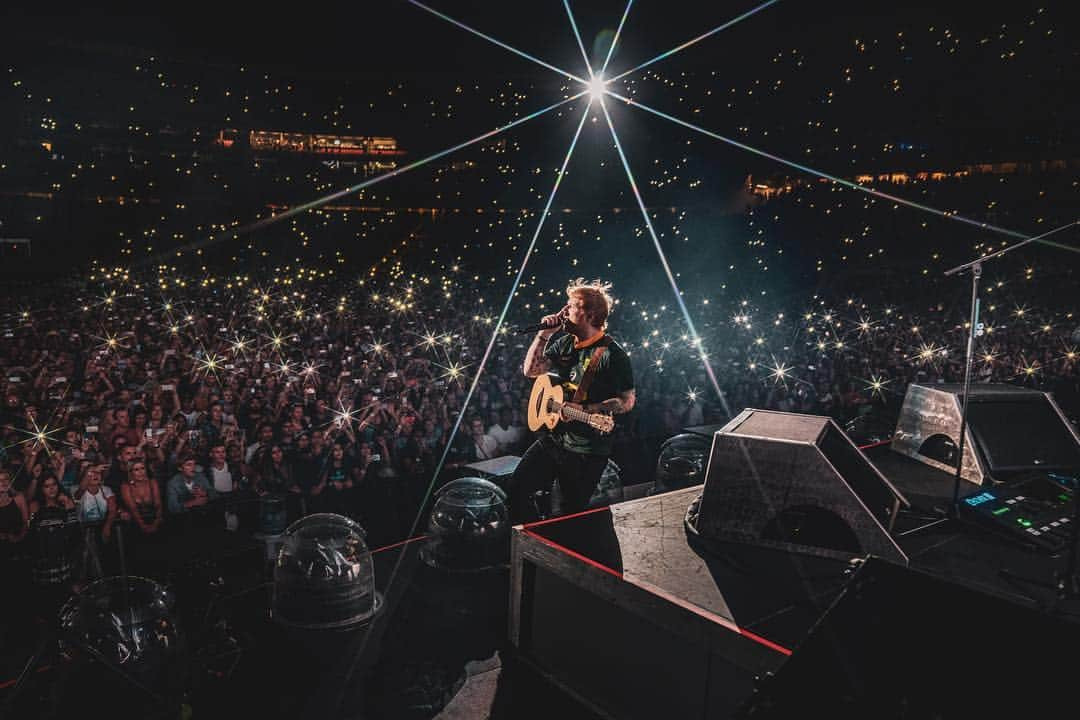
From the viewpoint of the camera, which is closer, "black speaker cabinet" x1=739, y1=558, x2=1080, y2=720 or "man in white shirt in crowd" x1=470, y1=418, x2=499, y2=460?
"black speaker cabinet" x1=739, y1=558, x2=1080, y2=720

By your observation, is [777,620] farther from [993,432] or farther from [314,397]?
[314,397]

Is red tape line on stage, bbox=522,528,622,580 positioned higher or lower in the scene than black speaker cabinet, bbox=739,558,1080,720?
lower

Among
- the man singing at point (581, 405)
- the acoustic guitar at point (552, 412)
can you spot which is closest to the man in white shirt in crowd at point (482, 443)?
the acoustic guitar at point (552, 412)

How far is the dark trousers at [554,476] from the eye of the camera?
3557mm

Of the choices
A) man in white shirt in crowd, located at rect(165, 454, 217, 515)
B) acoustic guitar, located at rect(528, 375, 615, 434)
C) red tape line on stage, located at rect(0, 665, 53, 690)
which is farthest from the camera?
man in white shirt in crowd, located at rect(165, 454, 217, 515)

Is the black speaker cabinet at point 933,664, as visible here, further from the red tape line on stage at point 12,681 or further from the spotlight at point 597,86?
the spotlight at point 597,86

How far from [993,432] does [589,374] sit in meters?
2.08

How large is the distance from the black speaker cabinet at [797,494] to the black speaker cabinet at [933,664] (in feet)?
3.30

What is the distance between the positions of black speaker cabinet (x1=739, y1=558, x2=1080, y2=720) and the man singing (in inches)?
92.4

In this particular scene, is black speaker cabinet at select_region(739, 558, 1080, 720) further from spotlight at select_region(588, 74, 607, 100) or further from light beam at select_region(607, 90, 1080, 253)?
spotlight at select_region(588, 74, 607, 100)

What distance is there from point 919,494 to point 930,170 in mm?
20583

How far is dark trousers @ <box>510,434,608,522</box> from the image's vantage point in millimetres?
3557

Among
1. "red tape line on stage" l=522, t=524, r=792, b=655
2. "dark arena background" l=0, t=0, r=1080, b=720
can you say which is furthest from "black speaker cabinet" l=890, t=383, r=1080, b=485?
"red tape line on stage" l=522, t=524, r=792, b=655

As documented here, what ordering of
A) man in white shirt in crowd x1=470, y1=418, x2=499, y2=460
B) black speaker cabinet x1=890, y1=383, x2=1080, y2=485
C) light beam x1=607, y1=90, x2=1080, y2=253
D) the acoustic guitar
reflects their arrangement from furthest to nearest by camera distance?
1. light beam x1=607, y1=90, x2=1080, y2=253
2. man in white shirt in crowd x1=470, y1=418, x2=499, y2=460
3. the acoustic guitar
4. black speaker cabinet x1=890, y1=383, x2=1080, y2=485
